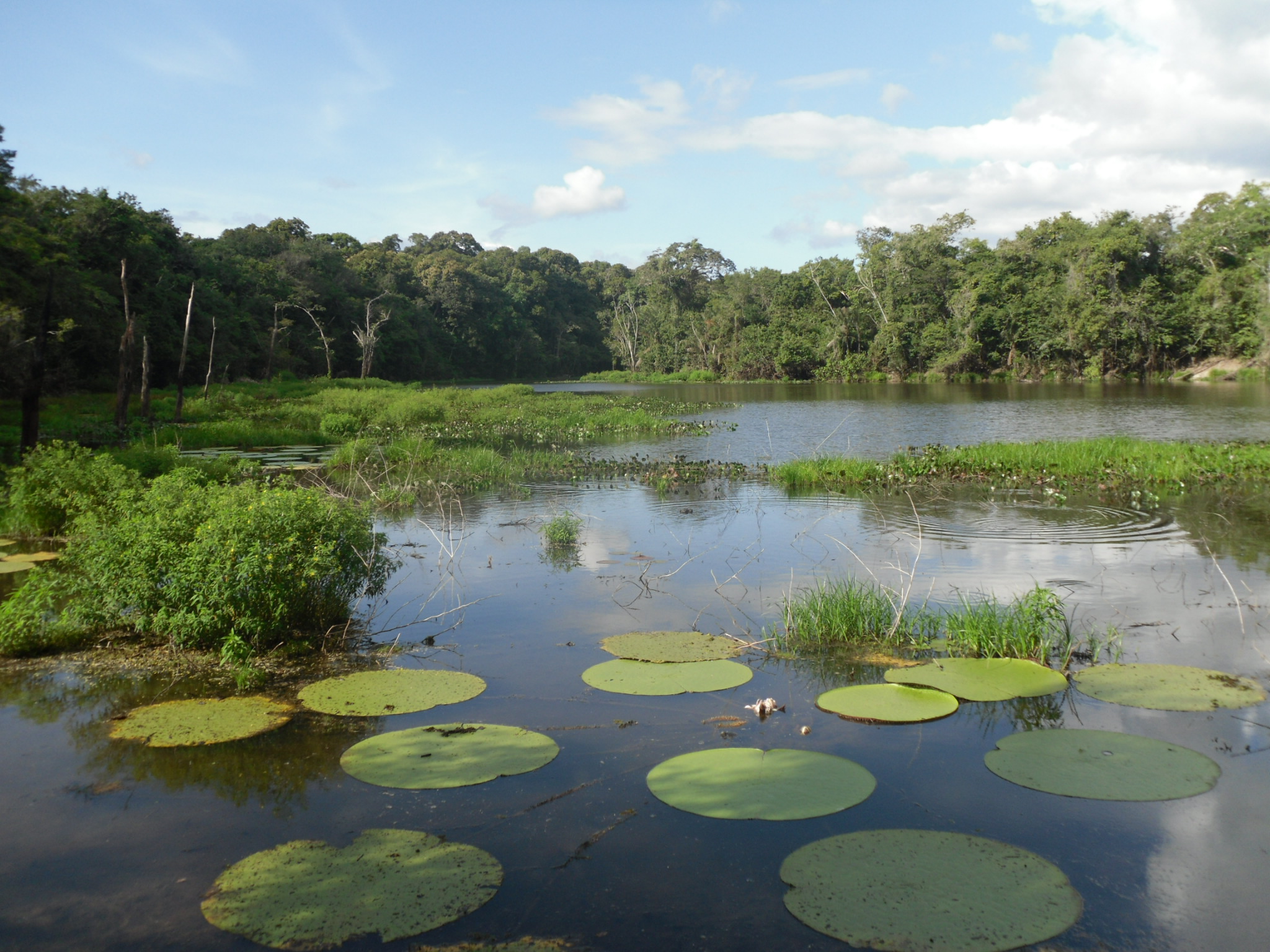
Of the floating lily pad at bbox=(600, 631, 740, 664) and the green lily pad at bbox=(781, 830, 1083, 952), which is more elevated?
the floating lily pad at bbox=(600, 631, 740, 664)

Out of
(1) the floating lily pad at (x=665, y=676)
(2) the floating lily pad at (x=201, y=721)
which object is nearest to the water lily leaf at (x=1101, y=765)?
(1) the floating lily pad at (x=665, y=676)

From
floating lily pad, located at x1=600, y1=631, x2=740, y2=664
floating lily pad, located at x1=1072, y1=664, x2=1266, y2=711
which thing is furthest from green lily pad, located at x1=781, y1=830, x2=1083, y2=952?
floating lily pad, located at x1=600, y1=631, x2=740, y2=664

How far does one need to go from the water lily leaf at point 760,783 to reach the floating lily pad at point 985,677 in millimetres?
1350

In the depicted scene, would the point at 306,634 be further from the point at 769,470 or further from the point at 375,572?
the point at 769,470

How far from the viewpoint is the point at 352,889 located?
3.32 metres

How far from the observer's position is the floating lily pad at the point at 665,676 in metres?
5.55

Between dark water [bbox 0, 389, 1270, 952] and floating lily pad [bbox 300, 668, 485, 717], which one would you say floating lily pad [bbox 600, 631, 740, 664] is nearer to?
dark water [bbox 0, 389, 1270, 952]

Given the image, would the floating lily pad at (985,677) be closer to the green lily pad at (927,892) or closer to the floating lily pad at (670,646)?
the floating lily pad at (670,646)

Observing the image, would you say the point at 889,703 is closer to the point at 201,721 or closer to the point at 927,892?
the point at 927,892

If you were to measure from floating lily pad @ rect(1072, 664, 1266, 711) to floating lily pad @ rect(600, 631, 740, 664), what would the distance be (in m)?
2.43

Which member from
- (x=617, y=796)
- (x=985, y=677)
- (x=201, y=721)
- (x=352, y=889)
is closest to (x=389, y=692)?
(x=201, y=721)

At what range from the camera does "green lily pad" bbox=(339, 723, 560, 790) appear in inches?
169

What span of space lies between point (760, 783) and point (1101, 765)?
1.80m

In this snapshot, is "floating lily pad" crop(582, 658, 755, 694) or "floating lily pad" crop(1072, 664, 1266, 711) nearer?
"floating lily pad" crop(1072, 664, 1266, 711)
